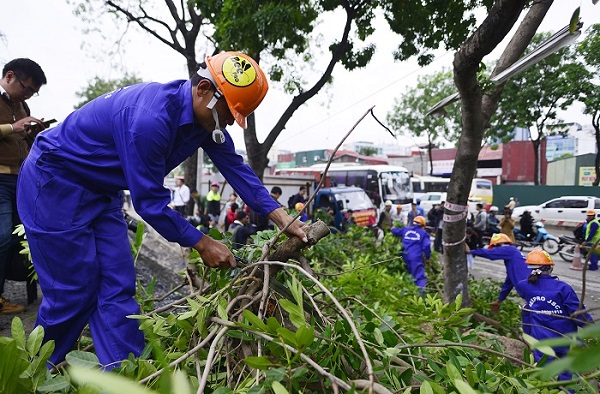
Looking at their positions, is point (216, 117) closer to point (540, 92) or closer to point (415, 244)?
point (415, 244)

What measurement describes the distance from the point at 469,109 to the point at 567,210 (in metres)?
17.3

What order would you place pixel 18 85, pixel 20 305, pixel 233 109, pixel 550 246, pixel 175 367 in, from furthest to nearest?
pixel 550 246
pixel 20 305
pixel 18 85
pixel 233 109
pixel 175 367

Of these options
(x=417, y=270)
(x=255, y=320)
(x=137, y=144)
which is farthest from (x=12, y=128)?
(x=417, y=270)

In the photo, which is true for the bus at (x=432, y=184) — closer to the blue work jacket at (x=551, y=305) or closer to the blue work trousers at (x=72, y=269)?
the blue work jacket at (x=551, y=305)

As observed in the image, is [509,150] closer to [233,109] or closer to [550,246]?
[550,246]

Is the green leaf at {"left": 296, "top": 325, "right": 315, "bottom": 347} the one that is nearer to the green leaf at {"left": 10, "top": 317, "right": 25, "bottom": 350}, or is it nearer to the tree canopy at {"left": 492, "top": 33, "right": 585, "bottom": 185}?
the green leaf at {"left": 10, "top": 317, "right": 25, "bottom": 350}

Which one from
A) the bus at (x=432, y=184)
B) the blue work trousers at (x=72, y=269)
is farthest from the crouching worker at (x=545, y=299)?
the bus at (x=432, y=184)

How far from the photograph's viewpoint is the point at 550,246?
40.3ft

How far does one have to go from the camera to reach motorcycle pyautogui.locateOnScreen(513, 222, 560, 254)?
40.2 feet

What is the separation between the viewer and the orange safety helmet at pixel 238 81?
183 centimetres

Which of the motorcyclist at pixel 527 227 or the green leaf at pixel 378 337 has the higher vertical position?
the green leaf at pixel 378 337

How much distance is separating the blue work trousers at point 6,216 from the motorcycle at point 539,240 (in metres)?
12.9

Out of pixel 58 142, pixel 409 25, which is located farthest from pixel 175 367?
pixel 409 25

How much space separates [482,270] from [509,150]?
91.6 ft
